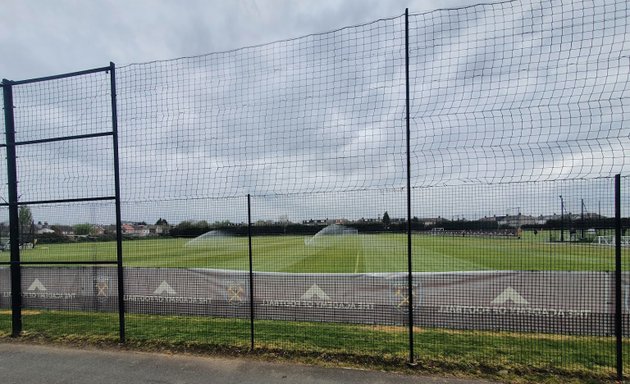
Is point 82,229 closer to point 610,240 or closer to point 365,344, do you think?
point 365,344

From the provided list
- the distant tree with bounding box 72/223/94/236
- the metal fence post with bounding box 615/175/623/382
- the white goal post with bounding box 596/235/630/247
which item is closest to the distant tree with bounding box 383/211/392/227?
the metal fence post with bounding box 615/175/623/382

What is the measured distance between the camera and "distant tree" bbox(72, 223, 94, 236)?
273 inches

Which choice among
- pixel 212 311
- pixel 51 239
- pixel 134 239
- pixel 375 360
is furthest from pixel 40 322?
pixel 375 360

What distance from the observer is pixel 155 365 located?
201 inches

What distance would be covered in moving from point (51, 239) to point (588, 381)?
28.7 feet

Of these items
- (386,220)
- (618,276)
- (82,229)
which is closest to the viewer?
(618,276)

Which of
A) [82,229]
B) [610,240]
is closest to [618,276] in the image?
[610,240]

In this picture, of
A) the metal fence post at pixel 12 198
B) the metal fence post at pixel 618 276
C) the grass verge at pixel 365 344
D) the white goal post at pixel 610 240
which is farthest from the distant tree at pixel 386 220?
the metal fence post at pixel 12 198

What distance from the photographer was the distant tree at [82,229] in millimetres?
6945

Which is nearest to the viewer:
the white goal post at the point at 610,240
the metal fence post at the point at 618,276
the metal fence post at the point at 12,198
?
the metal fence post at the point at 618,276

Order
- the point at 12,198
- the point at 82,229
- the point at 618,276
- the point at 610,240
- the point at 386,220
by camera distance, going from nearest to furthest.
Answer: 1. the point at 618,276
2. the point at 610,240
3. the point at 386,220
4. the point at 12,198
5. the point at 82,229

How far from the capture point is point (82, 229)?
7.06 m

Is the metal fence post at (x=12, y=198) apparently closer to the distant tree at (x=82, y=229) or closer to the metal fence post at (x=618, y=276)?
the distant tree at (x=82, y=229)

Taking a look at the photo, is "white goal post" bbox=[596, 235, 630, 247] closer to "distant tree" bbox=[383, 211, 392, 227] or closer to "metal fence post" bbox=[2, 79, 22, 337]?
"distant tree" bbox=[383, 211, 392, 227]
